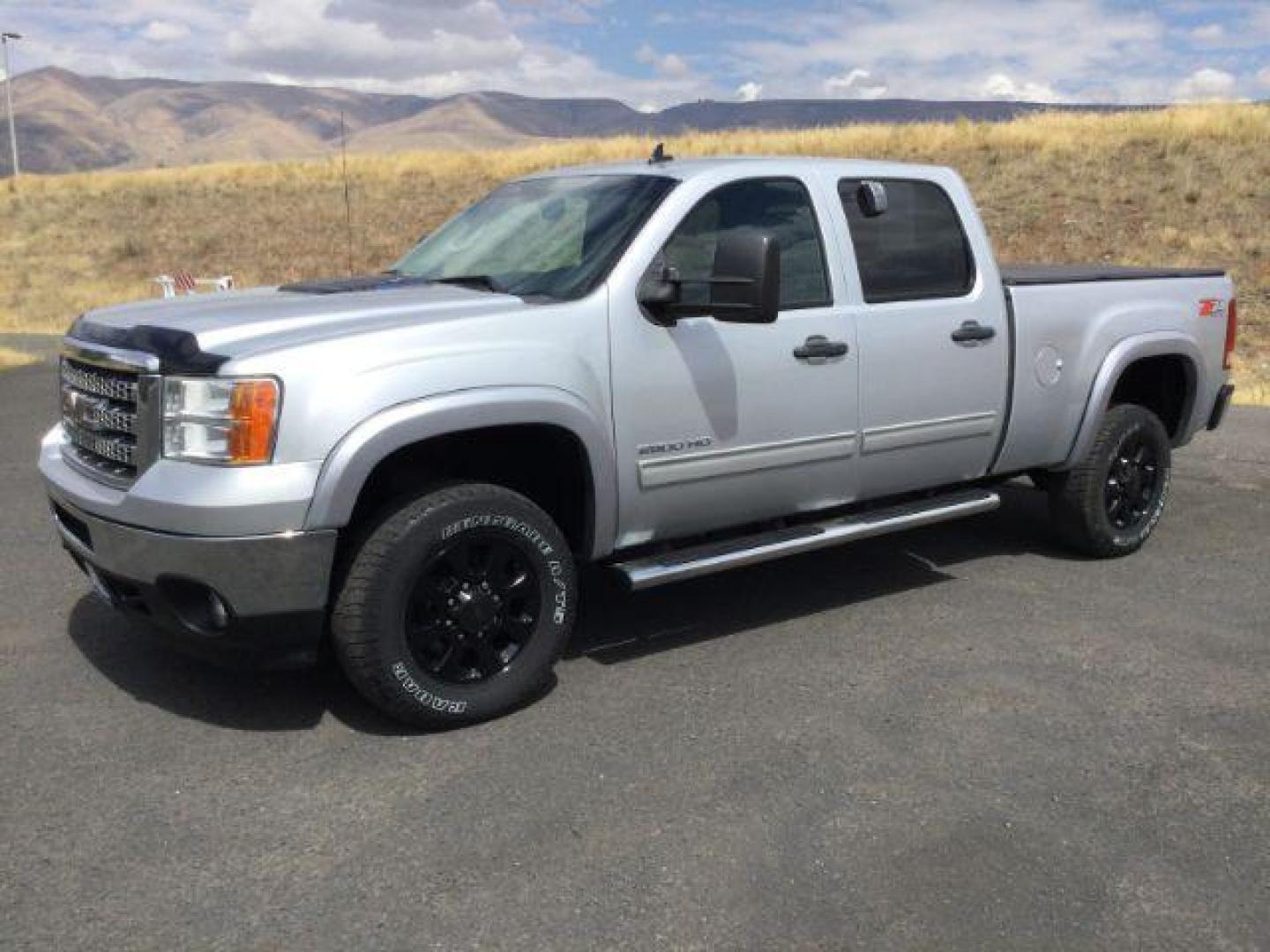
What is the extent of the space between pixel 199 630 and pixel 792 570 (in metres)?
3.09

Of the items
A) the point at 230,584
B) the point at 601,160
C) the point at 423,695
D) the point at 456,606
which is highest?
the point at 601,160

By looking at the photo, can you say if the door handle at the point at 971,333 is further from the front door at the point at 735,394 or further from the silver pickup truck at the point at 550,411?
the front door at the point at 735,394

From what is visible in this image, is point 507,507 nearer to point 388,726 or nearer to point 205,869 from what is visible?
point 388,726

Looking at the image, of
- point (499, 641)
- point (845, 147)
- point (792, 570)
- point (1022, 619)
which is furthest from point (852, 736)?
point (845, 147)

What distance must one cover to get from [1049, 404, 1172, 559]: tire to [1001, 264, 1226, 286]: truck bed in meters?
0.68

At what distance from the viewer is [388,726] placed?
3998 mm

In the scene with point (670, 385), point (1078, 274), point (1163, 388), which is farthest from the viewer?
point (1163, 388)

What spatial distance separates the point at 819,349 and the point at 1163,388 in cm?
286

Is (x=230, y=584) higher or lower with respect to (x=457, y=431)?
lower

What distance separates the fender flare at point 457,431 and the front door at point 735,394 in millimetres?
94

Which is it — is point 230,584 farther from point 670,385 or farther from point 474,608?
point 670,385

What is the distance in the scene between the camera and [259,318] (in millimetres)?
3822

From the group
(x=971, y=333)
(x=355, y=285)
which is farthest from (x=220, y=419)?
(x=971, y=333)

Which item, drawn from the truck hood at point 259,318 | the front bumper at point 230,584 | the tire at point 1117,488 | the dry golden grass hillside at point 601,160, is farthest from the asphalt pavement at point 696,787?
the dry golden grass hillside at point 601,160
